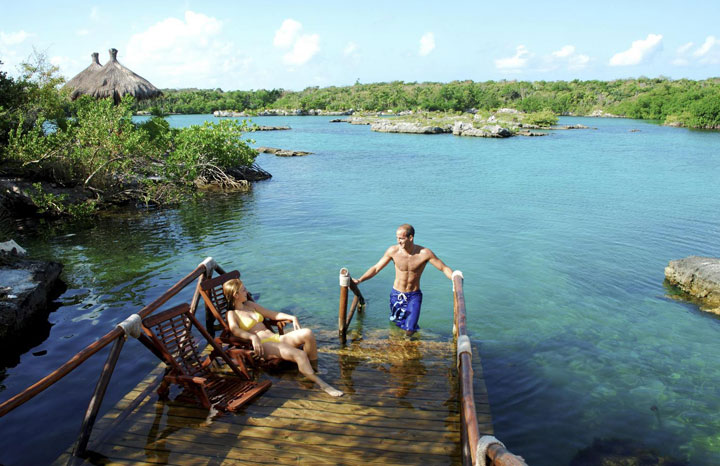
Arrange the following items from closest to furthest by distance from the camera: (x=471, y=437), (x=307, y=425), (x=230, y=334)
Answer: (x=471, y=437)
(x=307, y=425)
(x=230, y=334)

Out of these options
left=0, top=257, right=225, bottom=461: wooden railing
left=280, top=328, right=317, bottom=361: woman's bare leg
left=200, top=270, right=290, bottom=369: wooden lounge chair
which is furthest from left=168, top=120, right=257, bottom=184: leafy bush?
left=0, top=257, right=225, bottom=461: wooden railing

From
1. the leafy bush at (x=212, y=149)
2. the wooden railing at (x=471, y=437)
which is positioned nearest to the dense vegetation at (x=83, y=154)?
the leafy bush at (x=212, y=149)

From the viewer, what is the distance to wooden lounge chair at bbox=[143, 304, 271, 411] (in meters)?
5.12

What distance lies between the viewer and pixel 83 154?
53.0 feet

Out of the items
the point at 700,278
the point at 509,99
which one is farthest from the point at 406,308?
the point at 509,99

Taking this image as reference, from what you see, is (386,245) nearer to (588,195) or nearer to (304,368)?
(304,368)

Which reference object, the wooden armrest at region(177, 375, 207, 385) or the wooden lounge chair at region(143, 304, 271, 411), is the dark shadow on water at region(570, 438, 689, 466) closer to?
the wooden lounge chair at region(143, 304, 271, 411)

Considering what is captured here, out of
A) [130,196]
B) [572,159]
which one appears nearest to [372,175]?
[130,196]

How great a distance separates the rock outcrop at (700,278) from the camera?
10352mm

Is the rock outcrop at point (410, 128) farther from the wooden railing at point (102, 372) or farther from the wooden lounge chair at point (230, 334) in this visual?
the wooden railing at point (102, 372)

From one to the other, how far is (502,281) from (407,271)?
5.38m

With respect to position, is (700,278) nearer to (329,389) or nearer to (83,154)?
(329,389)

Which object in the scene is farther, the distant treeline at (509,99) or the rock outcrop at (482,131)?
the distant treeline at (509,99)

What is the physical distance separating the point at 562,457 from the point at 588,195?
63.8 feet
